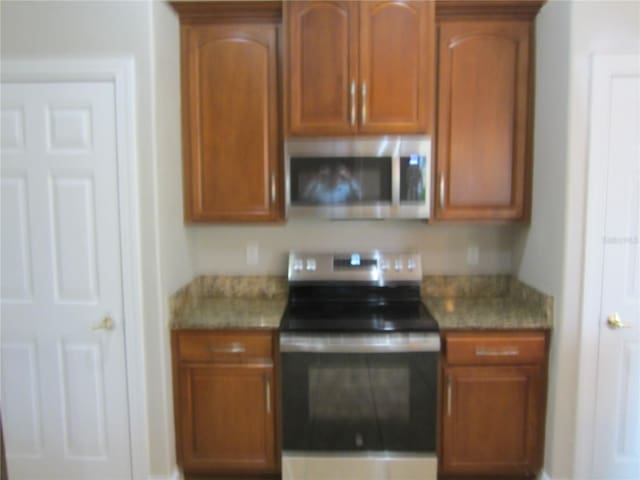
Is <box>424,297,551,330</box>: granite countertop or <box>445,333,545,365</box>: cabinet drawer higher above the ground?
<box>424,297,551,330</box>: granite countertop

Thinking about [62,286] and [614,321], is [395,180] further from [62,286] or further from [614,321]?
[62,286]

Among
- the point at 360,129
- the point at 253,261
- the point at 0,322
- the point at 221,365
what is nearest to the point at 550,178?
the point at 360,129

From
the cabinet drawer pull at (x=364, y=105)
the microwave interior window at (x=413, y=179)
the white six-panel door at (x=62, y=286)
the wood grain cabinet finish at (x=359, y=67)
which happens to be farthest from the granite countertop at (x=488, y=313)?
the white six-panel door at (x=62, y=286)

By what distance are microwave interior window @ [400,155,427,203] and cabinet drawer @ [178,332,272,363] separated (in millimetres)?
1027

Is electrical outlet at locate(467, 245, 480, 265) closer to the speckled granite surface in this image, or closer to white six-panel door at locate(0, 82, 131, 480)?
the speckled granite surface

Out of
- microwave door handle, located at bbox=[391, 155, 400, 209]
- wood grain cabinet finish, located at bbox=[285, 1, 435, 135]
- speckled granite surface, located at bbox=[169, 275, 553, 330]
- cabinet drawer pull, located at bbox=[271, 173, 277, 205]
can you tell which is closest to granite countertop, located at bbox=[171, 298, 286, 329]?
speckled granite surface, located at bbox=[169, 275, 553, 330]

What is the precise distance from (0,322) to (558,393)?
2732 millimetres

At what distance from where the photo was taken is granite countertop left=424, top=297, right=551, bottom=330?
2010 mm

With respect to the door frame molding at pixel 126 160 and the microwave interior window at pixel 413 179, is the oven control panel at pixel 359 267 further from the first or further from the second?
the door frame molding at pixel 126 160

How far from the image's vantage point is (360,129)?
2.11 m

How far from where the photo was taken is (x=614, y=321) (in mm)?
1865

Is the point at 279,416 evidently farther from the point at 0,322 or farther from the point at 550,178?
the point at 550,178

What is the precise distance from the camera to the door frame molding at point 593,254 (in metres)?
1.77

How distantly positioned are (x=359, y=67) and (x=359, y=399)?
1.67 m
